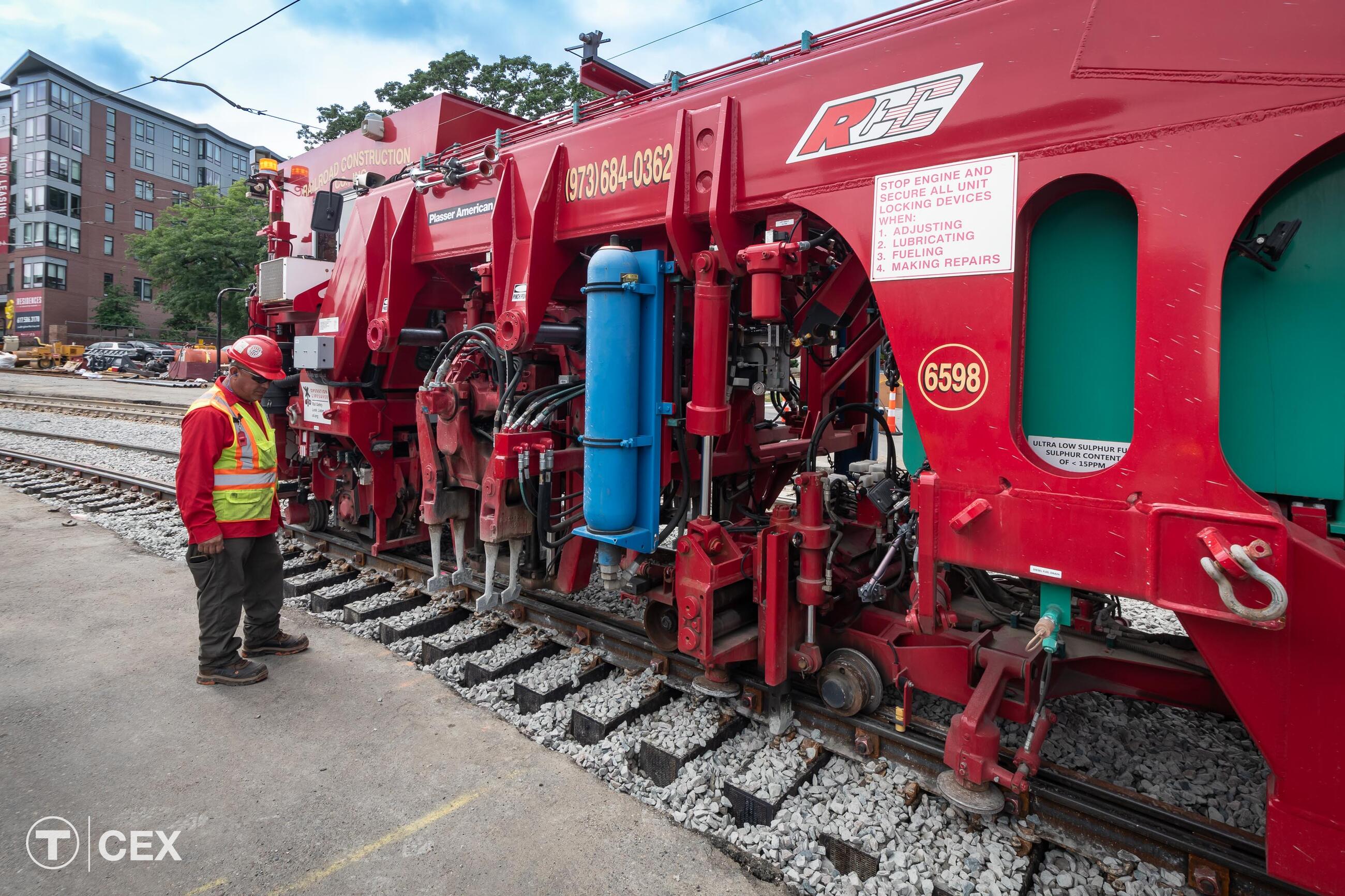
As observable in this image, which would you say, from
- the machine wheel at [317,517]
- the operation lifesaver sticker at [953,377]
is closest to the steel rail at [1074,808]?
the operation lifesaver sticker at [953,377]

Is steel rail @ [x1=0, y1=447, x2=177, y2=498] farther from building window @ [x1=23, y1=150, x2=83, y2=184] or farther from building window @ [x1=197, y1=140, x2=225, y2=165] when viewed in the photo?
building window @ [x1=197, y1=140, x2=225, y2=165]

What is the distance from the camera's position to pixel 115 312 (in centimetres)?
5109

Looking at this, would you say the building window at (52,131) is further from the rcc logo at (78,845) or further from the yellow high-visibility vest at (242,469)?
the rcc logo at (78,845)

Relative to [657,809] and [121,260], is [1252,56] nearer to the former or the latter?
[657,809]

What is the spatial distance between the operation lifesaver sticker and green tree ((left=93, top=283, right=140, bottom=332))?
204ft

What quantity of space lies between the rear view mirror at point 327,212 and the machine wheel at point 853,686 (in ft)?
18.5

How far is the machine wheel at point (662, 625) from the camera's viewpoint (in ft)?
13.1

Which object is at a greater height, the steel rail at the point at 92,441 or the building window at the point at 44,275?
the building window at the point at 44,275

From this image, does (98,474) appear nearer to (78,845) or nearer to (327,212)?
(327,212)

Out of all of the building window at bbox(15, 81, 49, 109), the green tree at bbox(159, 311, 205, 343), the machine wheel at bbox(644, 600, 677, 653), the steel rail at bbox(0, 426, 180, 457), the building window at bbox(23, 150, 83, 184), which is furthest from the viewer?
the building window at bbox(23, 150, 83, 184)

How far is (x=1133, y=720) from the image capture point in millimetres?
3676

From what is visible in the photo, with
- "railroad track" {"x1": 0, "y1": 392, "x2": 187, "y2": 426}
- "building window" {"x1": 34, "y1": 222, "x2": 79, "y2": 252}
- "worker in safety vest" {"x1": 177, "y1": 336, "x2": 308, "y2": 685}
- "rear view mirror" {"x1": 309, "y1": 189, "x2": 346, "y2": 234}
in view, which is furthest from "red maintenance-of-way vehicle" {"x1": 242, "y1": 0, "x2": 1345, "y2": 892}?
"building window" {"x1": 34, "y1": 222, "x2": 79, "y2": 252}

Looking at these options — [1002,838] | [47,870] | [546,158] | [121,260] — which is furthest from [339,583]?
[121,260]

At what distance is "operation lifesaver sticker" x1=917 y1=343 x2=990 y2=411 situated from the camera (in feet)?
8.27
